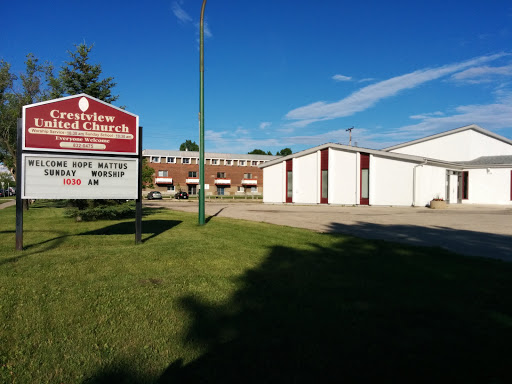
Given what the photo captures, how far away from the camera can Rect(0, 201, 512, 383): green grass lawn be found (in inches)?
123

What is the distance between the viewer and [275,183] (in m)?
38.9

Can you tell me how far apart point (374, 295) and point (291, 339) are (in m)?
1.87

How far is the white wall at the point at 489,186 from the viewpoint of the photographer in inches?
1233

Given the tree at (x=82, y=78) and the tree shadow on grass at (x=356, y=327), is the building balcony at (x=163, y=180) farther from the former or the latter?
the tree shadow on grass at (x=356, y=327)

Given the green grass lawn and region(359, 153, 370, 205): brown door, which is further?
region(359, 153, 370, 205): brown door

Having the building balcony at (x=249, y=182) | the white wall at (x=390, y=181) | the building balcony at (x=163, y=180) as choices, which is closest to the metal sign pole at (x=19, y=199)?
the white wall at (x=390, y=181)

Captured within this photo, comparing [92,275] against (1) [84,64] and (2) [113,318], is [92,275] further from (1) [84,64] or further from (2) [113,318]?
(1) [84,64]

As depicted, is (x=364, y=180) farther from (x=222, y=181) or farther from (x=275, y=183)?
(x=222, y=181)

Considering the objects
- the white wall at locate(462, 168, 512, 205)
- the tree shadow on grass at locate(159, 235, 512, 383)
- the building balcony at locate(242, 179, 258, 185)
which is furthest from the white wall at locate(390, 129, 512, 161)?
the building balcony at locate(242, 179, 258, 185)

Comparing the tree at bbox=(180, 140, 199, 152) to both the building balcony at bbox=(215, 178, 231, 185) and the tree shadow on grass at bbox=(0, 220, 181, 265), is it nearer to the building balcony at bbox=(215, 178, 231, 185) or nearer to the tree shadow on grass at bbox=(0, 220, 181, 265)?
the building balcony at bbox=(215, 178, 231, 185)

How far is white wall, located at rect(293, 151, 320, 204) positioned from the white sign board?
26.2 m

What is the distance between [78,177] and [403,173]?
84.2 feet

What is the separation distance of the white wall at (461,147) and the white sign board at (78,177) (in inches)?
1363

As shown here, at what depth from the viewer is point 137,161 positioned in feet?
32.6
